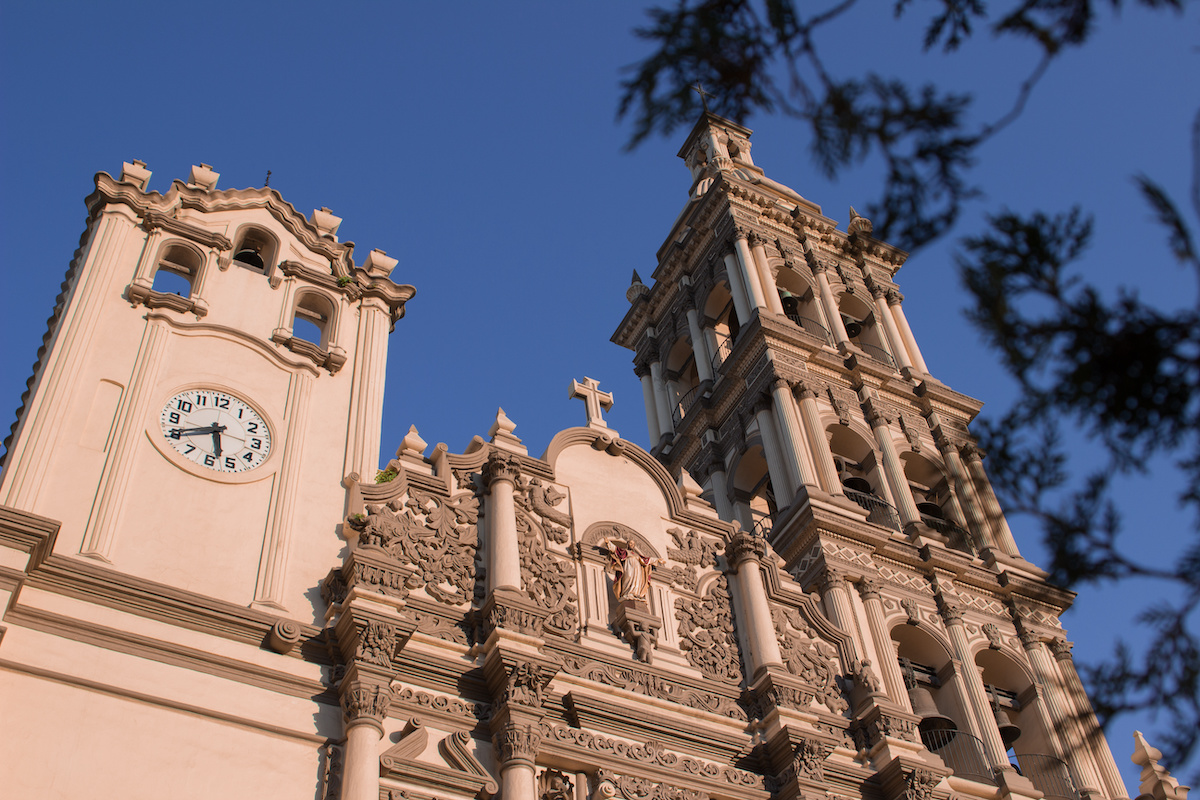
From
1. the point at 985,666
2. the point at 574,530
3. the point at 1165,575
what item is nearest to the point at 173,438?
the point at 574,530

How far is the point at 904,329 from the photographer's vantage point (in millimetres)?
30328

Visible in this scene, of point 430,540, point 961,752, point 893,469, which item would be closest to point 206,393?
point 430,540

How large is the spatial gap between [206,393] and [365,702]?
534 cm

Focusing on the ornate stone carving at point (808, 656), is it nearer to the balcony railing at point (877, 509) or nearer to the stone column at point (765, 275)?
the balcony railing at point (877, 509)

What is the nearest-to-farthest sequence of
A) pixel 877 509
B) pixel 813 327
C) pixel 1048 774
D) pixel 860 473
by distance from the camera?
pixel 1048 774 < pixel 877 509 < pixel 860 473 < pixel 813 327

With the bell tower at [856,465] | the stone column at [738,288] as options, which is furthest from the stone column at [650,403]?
the stone column at [738,288]

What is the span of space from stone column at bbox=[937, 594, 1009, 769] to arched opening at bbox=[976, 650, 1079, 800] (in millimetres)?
379

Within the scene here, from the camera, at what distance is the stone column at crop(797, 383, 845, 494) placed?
23969 millimetres

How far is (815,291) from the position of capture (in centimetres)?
2969

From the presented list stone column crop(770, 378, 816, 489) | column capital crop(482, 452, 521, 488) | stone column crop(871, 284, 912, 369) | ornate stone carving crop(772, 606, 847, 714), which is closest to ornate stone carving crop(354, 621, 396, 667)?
column capital crop(482, 452, 521, 488)

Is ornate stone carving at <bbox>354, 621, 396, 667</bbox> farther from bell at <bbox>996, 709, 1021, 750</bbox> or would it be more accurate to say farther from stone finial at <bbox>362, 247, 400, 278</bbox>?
bell at <bbox>996, 709, 1021, 750</bbox>

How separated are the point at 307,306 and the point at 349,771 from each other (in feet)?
28.0

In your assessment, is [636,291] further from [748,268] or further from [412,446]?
[412,446]

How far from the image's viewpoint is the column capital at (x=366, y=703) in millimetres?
13508
